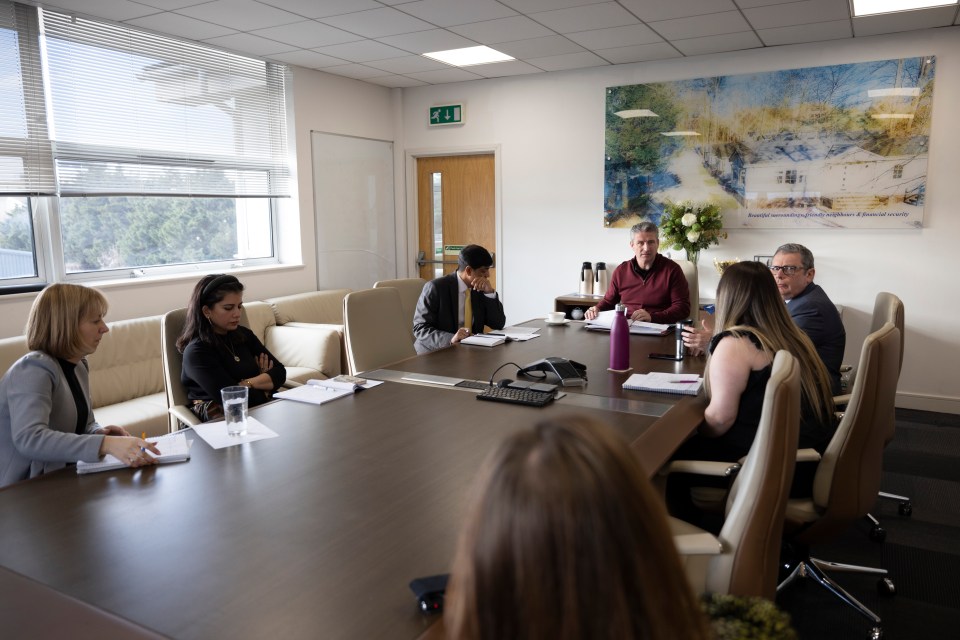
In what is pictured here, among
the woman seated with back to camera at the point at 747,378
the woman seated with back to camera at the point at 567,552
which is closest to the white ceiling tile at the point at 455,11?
the woman seated with back to camera at the point at 747,378

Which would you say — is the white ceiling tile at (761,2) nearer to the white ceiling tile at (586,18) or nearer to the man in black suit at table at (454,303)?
the white ceiling tile at (586,18)

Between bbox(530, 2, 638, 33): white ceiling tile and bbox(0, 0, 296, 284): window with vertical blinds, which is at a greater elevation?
bbox(530, 2, 638, 33): white ceiling tile

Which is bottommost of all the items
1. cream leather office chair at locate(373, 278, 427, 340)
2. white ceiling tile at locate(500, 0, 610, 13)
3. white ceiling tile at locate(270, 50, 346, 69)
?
cream leather office chair at locate(373, 278, 427, 340)

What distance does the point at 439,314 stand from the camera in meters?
3.80

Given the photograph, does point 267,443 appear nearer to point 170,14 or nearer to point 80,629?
point 80,629

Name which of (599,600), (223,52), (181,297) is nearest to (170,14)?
(223,52)

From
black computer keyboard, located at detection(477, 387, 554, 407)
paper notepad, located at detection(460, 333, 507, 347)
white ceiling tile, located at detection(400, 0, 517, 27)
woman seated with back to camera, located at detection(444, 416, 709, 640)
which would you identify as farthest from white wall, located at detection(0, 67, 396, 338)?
woman seated with back to camera, located at detection(444, 416, 709, 640)

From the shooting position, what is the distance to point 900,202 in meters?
4.80

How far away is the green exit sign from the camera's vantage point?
6.36 meters

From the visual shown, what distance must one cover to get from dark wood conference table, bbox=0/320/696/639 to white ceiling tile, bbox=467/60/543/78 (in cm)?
416

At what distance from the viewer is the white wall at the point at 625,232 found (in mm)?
4730

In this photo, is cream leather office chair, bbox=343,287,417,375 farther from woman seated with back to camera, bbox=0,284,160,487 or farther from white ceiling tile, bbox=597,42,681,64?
white ceiling tile, bbox=597,42,681,64

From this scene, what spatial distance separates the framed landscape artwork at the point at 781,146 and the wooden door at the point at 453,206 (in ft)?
3.94

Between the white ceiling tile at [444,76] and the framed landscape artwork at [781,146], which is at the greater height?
the white ceiling tile at [444,76]
